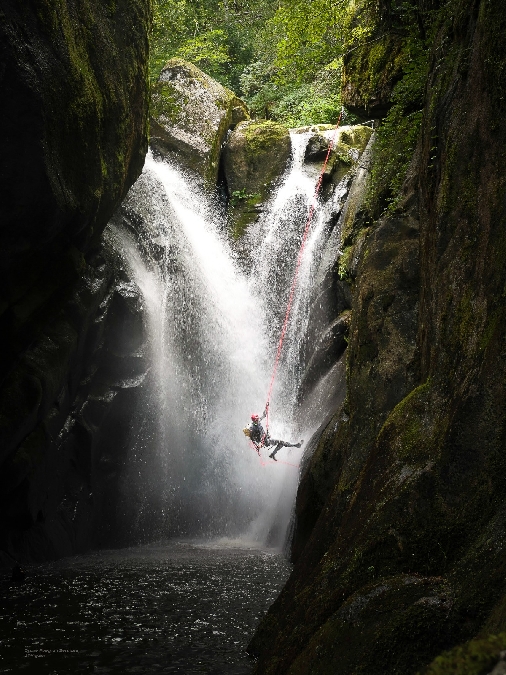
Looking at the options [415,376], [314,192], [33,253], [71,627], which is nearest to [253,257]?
[314,192]

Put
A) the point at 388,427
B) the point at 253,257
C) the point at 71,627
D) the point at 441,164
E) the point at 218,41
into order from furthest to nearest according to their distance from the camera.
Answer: the point at 218,41 → the point at 253,257 → the point at 71,627 → the point at 441,164 → the point at 388,427

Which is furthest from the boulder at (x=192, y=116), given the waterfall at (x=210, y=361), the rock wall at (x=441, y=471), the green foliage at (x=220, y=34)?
the rock wall at (x=441, y=471)

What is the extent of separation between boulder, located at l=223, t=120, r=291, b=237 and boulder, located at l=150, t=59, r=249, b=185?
555 mm

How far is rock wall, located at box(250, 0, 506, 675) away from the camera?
328 cm

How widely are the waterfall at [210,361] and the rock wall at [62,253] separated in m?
1.28

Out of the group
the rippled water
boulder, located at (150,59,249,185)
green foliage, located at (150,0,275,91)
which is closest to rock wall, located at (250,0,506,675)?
the rippled water

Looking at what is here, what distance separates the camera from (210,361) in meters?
16.5

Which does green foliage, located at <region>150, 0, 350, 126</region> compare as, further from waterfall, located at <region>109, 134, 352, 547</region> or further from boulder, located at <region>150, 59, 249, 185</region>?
waterfall, located at <region>109, 134, 352, 547</region>

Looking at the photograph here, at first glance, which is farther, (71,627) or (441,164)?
(71,627)

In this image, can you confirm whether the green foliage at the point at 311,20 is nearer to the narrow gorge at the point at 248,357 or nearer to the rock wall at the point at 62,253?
the narrow gorge at the point at 248,357

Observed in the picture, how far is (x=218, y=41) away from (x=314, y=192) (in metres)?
13.1

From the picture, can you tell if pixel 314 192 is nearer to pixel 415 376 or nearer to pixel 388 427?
pixel 415 376

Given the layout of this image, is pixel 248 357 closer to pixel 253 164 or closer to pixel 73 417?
pixel 73 417

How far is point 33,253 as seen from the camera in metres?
9.38
